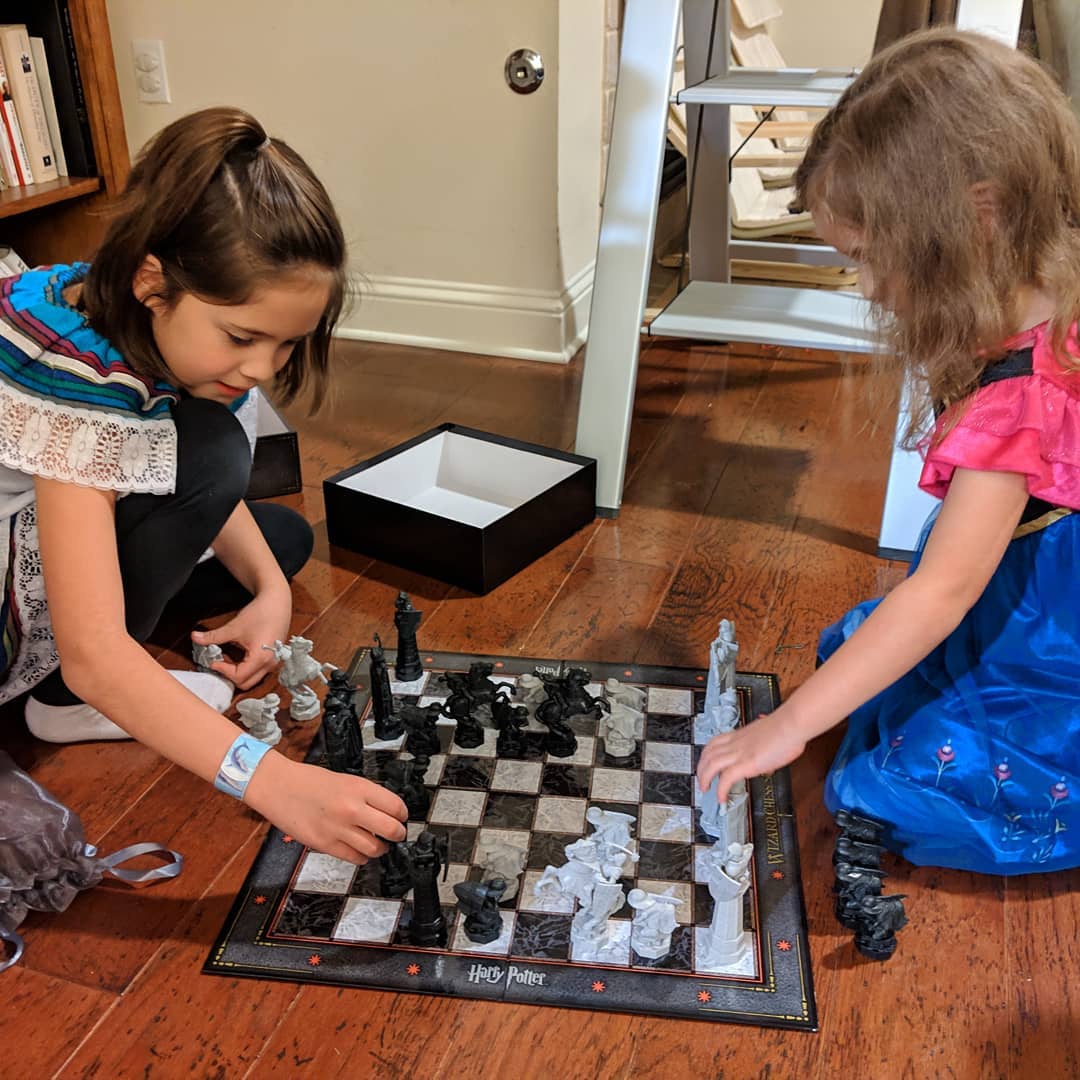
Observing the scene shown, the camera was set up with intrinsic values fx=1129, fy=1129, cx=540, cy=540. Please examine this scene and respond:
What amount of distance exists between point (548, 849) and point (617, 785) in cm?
12

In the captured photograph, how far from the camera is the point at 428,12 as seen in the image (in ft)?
7.46

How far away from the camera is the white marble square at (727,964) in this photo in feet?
3.30

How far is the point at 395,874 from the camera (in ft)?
3.52

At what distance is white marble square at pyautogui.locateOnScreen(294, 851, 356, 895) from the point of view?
1093 millimetres

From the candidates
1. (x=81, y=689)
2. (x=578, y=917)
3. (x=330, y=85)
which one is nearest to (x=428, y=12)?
(x=330, y=85)

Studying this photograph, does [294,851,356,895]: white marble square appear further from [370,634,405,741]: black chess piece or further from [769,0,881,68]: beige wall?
[769,0,881,68]: beige wall

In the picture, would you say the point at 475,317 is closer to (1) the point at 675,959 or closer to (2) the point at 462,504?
(2) the point at 462,504

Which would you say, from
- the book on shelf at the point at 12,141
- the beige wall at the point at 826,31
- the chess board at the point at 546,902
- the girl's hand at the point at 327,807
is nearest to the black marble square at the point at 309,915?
the chess board at the point at 546,902

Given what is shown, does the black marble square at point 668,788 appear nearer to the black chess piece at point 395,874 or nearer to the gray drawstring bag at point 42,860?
the black chess piece at point 395,874

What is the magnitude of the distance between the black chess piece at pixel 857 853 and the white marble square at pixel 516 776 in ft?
1.05

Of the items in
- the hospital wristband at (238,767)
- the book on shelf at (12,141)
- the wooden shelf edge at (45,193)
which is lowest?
the hospital wristband at (238,767)

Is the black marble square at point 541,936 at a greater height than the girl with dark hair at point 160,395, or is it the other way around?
the girl with dark hair at point 160,395

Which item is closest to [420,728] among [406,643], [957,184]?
[406,643]

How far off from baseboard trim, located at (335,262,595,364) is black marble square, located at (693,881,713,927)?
1562mm
